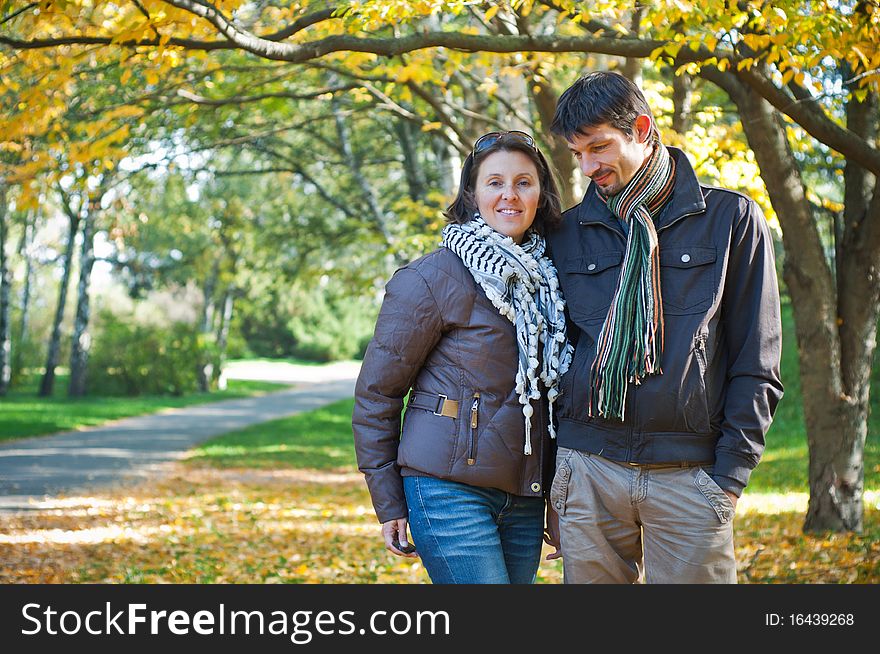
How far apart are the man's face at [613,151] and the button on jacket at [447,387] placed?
50 centimetres

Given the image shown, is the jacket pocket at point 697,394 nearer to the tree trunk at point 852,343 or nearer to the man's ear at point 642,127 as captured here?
the man's ear at point 642,127

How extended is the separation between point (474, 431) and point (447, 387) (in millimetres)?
158

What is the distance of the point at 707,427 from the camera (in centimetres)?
273

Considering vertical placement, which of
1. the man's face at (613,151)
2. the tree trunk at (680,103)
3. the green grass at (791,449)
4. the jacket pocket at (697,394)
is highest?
the tree trunk at (680,103)

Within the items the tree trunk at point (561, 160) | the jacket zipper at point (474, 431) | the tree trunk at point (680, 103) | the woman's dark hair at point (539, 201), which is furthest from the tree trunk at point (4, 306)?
the jacket zipper at point (474, 431)

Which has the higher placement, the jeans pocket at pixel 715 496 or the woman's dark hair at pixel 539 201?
the woman's dark hair at pixel 539 201

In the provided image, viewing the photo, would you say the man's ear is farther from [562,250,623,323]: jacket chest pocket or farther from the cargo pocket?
the cargo pocket

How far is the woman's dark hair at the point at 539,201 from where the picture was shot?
3.11m

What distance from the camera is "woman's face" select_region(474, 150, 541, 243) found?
3.04 m

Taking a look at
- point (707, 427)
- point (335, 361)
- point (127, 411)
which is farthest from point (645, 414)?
point (335, 361)

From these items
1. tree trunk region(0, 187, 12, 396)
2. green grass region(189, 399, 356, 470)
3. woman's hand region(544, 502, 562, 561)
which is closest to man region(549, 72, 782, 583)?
woman's hand region(544, 502, 562, 561)

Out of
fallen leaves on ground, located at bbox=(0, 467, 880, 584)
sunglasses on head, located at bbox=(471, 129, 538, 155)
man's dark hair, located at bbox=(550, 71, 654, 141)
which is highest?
man's dark hair, located at bbox=(550, 71, 654, 141)

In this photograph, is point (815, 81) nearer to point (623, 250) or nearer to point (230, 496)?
point (623, 250)

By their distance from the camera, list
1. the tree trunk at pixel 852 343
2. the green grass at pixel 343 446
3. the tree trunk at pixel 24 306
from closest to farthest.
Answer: the tree trunk at pixel 852 343, the green grass at pixel 343 446, the tree trunk at pixel 24 306
